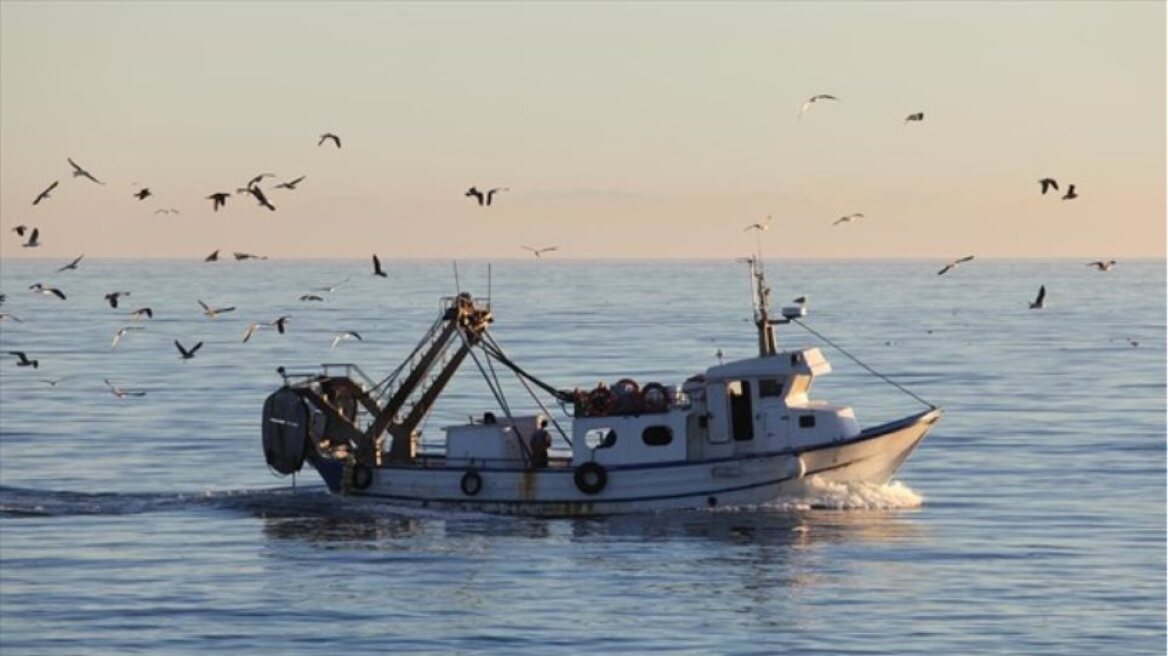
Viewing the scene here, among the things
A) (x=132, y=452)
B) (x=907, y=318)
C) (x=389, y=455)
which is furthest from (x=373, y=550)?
(x=907, y=318)

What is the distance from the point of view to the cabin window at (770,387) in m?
Answer: 56.5

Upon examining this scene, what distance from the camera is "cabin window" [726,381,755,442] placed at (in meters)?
56.9

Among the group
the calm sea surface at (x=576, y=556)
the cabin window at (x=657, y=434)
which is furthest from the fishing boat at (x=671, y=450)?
the calm sea surface at (x=576, y=556)

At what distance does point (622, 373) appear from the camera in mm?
106688

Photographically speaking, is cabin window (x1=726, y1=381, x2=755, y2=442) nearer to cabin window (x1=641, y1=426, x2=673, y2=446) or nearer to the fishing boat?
the fishing boat

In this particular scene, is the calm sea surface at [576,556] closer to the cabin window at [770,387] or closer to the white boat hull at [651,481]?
the white boat hull at [651,481]

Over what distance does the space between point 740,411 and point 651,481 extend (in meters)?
2.47

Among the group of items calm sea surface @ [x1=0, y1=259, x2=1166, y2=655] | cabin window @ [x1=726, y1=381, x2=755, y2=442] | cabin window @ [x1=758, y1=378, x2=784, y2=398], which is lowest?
calm sea surface @ [x1=0, y1=259, x2=1166, y2=655]

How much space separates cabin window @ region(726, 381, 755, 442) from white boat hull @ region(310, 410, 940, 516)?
25.9 inches

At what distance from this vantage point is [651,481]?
57.0 metres

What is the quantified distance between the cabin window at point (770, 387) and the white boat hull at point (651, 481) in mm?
1298

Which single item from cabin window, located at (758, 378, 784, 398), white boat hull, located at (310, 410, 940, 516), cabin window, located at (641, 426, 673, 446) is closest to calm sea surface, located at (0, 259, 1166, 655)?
white boat hull, located at (310, 410, 940, 516)

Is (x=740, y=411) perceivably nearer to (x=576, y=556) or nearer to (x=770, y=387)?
(x=770, y=387)

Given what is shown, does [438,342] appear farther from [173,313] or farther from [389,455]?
[173,313]
